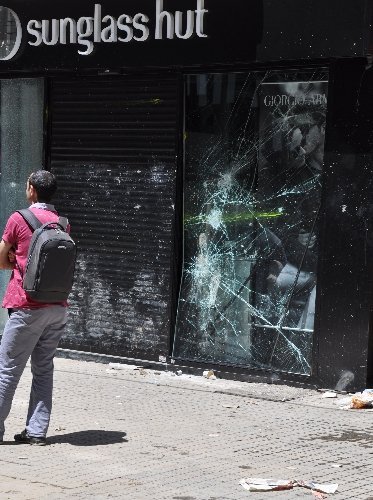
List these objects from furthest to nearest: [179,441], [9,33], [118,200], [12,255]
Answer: [9,33]
[118,200]
[179,441]
[12,255]

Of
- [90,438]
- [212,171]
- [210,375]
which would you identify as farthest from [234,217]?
[90,438]

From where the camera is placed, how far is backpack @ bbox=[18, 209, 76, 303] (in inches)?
293

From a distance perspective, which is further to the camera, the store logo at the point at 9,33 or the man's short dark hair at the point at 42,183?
the store logo at the point at 9,33

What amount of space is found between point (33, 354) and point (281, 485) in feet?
6.52

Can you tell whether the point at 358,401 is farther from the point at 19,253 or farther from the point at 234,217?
the point at 19,253

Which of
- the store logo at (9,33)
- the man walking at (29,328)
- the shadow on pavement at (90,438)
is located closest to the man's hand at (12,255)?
the man walking at (29,328)

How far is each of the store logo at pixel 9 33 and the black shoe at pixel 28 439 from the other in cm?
509

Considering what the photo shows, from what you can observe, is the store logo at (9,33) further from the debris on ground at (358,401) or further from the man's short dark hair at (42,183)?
the debris on ground at (358,401)

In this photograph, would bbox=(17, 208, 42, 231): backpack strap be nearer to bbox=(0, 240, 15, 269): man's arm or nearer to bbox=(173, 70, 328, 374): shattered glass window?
bbox=(0, 240, 15, 269): man's arm

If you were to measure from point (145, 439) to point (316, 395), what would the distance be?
2285 millimetres

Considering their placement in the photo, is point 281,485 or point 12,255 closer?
point 281,485

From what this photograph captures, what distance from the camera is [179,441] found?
805cm

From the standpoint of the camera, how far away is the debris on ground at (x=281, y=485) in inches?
266

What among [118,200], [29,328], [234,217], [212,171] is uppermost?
[212,171]
